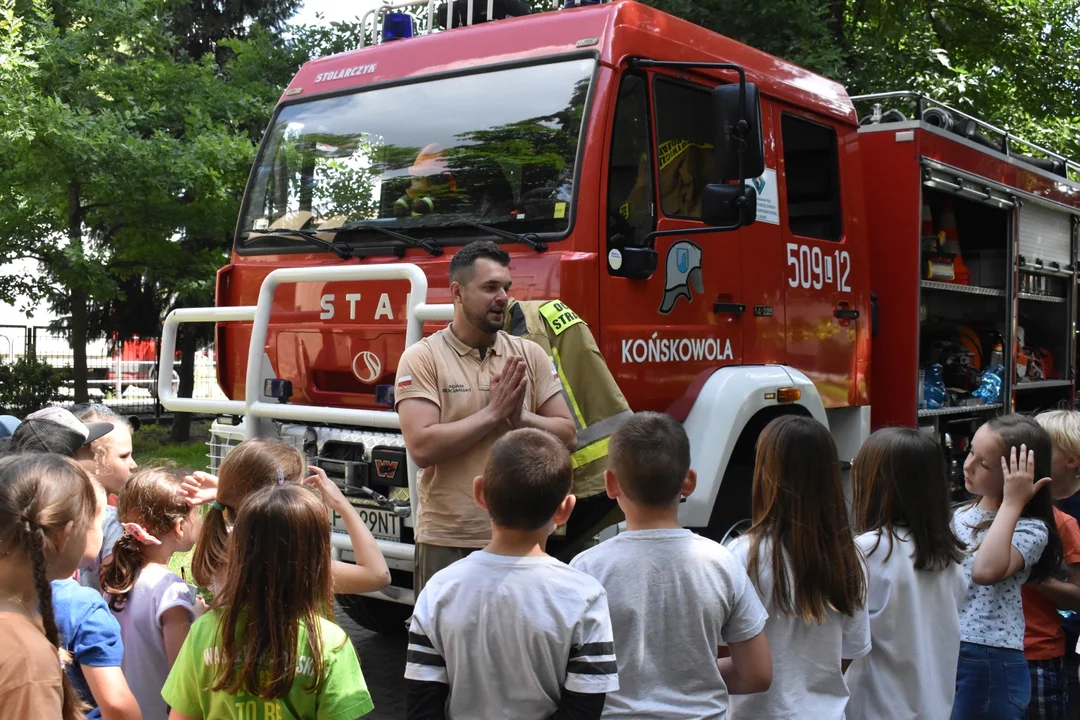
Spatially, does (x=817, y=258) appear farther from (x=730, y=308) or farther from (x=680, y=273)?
(x=680, y=273)

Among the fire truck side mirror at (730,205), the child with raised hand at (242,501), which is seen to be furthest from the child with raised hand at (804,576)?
the fire truck side mirror at (730,205)

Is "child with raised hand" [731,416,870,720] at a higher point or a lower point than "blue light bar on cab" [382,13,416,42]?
lower

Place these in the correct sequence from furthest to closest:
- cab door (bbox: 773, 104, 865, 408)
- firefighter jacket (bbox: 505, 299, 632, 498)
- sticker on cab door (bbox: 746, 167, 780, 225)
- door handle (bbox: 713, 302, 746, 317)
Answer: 1. cab door (bbox: 773, 104, 865, 408)
2. sticker on cab door (bbox: 746, 167, 780, 225)
3. door handle (bbox: 713, 302, 746, 317)
4. firefighter jacket (bbox: 505, 299, 632, 498)

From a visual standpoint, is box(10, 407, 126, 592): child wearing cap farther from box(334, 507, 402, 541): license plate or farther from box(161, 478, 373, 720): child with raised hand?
box(334, 507, 402, 541): license plate

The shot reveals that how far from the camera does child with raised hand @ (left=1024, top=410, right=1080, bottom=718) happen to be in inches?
138

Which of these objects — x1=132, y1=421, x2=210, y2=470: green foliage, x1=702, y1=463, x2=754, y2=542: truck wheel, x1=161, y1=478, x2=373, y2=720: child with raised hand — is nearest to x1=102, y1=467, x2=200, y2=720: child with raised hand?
x1=161, y1=478, x2=373, y2=720: child with raised hand

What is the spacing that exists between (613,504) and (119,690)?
83.8 inches

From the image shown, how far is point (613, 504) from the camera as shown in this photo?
399 centimetres

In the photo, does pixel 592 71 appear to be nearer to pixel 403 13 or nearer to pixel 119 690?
pixel 403 13

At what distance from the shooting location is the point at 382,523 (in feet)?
13.9

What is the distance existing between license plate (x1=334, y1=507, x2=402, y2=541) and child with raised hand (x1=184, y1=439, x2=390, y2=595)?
1359mm

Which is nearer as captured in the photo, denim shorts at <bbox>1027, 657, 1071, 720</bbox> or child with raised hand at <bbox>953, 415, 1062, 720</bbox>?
child with raised hand at <bbox>953, 415, 1062, 720</bbox>

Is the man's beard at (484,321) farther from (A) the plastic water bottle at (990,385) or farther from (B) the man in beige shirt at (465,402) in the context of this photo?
(A) the plastic water bottle at (990,385)

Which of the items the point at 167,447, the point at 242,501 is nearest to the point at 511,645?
the point at 242,501
